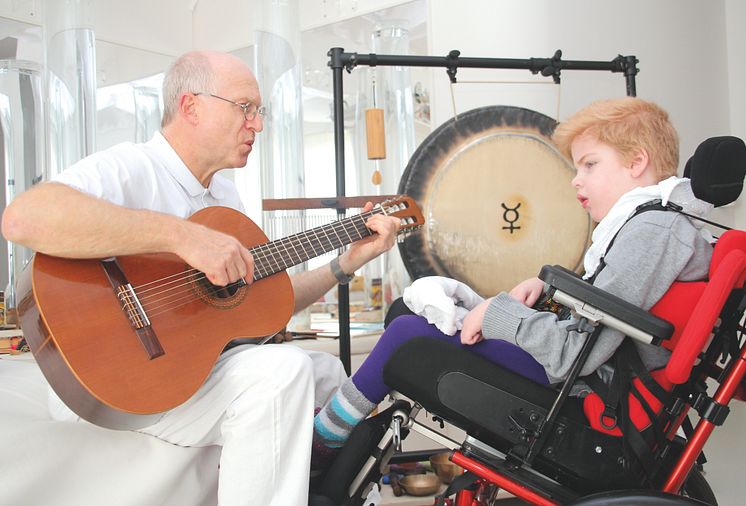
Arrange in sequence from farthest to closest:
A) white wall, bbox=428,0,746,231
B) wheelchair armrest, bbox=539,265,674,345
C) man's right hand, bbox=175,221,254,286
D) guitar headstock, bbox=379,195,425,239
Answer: white wall, bbox=428,0,746,231 < guitar headstock, bbox=379,195,425,239 < man's right hand, bbox=175,221,254,286 < wheelchair armrest, bbox=539,265,674,345

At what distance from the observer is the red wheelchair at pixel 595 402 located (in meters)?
1.17

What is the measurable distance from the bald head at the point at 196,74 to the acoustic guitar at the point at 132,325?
1.22 ft

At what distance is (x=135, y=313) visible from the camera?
1.26 meters

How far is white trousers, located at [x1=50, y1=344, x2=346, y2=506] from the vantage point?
49.1 inches

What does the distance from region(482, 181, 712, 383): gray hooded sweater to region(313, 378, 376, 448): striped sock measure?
32 centimetres

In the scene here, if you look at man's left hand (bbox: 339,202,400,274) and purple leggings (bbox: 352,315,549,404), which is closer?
purple leggings (bbox: 352,315,549,404)

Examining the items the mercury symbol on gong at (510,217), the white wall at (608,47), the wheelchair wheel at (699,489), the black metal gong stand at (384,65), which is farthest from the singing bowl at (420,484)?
the white wall at (608,47)

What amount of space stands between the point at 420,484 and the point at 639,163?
107 centimetres

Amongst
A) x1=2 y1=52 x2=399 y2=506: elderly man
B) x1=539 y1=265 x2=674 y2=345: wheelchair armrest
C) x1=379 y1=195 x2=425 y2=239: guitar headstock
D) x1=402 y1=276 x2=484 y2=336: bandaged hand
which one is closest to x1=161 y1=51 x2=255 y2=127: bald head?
x1=2 y1=52 x2=399 y2=506: elderly man

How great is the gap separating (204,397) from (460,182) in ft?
5.03

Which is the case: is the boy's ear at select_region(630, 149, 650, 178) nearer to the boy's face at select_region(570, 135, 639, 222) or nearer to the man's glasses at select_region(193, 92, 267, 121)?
the boy's face at select_region(570, 135, 639, 222)

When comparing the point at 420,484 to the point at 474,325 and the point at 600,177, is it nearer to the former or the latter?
the point at 474,325

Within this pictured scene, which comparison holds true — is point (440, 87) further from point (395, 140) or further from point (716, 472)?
point (716, 472)

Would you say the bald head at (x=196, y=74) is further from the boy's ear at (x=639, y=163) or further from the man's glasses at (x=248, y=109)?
the boy's ear at (x=639, y=163)
